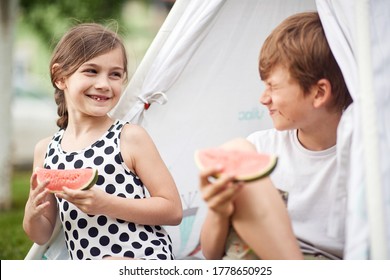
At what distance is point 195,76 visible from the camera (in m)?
2.96

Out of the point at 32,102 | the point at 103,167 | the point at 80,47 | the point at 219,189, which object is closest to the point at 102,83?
the point at 80,47

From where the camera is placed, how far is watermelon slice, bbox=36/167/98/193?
89.0 inches

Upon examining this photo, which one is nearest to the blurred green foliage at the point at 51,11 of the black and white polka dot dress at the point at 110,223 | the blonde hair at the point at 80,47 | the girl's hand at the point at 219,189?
the blonde hair at the point at 80,47

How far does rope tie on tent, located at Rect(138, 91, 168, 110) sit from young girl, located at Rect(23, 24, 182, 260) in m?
0.22

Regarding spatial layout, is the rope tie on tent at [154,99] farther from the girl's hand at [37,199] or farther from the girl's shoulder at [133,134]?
the girl's hand at [37,199]

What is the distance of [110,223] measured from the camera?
2.43 m

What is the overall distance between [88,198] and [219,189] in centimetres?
57

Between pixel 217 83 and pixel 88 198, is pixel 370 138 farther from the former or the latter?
pixel 217 83

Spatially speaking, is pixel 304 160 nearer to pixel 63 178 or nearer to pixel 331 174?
pixel 331 174

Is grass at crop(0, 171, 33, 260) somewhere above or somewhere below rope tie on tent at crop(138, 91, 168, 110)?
below

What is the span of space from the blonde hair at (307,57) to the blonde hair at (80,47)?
60 centimetres

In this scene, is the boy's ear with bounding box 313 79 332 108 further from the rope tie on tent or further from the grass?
the grass

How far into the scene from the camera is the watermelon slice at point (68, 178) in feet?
7.41

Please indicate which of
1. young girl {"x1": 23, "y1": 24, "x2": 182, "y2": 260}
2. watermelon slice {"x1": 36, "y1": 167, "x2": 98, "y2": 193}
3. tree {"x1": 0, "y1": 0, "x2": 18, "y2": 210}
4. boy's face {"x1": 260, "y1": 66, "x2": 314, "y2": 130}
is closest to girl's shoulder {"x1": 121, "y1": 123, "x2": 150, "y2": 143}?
young girl {"x1": 23, "y1": 24, "x2": 182, "y2": 260}
